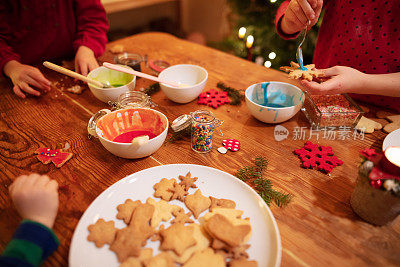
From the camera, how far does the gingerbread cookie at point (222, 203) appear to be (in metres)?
0.73

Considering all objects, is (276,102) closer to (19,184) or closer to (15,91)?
(19,184)

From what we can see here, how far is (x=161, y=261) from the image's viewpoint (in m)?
0.58

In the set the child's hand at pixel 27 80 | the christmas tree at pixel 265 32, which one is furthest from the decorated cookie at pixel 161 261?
the christmas tree at pixel 265 32

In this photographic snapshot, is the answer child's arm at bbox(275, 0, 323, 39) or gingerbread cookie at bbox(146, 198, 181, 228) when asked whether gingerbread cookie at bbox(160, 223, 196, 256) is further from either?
child's arm at bbox(275, 0, 323, 39)

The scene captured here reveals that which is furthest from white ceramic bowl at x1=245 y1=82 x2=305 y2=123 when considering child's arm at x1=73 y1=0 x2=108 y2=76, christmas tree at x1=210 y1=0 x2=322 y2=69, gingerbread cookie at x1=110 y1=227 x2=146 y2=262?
christmas tree at x1=210 y1=0 x2=322 y2=69

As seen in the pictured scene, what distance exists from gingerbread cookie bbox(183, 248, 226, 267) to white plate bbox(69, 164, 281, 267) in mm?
88

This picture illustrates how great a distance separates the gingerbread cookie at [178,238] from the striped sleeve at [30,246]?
0.91 feet

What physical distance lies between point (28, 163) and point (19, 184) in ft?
0.82

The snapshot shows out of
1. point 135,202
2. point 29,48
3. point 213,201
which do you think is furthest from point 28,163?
point 29,48

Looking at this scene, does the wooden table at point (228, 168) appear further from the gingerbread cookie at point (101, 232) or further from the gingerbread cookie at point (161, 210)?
the gingerbread cookie at point (161, 210)

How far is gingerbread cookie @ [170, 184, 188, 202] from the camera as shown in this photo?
752 mm

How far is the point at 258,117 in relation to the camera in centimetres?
107

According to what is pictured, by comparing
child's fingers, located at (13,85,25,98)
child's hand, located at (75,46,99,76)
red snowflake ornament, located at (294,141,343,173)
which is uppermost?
child's hand, located at (75,46,99,76)

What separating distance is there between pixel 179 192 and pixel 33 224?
39 centimetres
